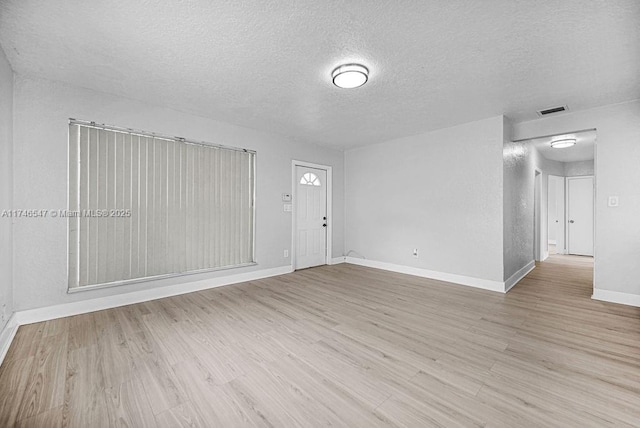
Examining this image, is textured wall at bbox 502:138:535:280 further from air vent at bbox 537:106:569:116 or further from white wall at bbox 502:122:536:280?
air vent at bbox 537:106:569:116

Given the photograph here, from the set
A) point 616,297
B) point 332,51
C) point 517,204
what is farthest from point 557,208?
point 332,51

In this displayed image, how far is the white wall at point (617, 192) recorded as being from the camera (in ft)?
10.8

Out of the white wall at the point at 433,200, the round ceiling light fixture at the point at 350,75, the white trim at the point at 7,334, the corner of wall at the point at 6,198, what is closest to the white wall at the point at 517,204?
the white wall at the point at 433,200

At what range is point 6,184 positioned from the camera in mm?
2457

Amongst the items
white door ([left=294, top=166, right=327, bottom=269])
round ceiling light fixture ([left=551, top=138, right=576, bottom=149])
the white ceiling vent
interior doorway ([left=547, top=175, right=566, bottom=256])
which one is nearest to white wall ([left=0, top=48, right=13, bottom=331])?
white door ([left=294, top=166, right=327, bottom=269])

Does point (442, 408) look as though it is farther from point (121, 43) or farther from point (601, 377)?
point (121, 43)

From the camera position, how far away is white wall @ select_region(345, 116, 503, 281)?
3979mm

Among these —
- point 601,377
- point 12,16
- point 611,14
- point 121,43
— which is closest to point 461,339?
point 601,377

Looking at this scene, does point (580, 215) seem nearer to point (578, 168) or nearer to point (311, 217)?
point (578, 168)

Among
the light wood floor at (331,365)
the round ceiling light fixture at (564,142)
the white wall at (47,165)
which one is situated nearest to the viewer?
the light wood floor at (331,365)

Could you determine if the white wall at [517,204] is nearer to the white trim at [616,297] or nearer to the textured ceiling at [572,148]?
the textured ceiling at [572,148]

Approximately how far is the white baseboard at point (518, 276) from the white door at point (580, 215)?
3.13 meters

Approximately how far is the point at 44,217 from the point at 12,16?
1.90m

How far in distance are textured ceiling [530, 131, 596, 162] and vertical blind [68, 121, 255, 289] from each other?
545cm
